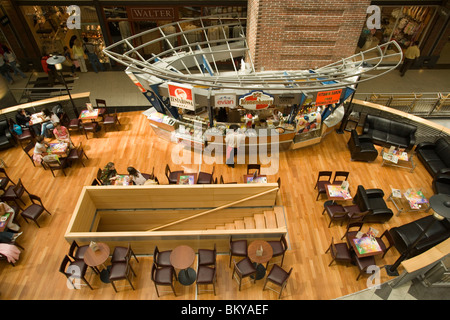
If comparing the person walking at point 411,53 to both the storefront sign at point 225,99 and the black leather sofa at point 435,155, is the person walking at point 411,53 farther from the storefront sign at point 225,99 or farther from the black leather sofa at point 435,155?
the storefront sign at point 225,99

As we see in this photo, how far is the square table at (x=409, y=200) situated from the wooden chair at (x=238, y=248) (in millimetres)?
4286

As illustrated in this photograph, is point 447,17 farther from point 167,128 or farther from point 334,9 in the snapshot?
point 167,128

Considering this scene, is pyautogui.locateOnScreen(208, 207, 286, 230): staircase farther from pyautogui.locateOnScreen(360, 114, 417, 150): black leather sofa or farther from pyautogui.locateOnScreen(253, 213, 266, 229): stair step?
pyautogui.locateOnScreen(360, 114, 417, 150): black leather sofa

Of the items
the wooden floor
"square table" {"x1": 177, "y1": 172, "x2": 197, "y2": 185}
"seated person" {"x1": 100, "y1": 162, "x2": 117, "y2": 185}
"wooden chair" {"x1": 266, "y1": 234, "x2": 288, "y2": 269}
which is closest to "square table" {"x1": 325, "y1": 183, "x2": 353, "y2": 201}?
the wooden floor

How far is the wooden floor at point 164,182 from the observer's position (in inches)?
241

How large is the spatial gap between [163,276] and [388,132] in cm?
820

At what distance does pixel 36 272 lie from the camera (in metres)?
6.42

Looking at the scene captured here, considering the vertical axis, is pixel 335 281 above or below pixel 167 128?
below

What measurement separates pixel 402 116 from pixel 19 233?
1149 centimetres

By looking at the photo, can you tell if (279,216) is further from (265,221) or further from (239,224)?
(239,224)

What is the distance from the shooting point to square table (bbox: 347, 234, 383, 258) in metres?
6.10
